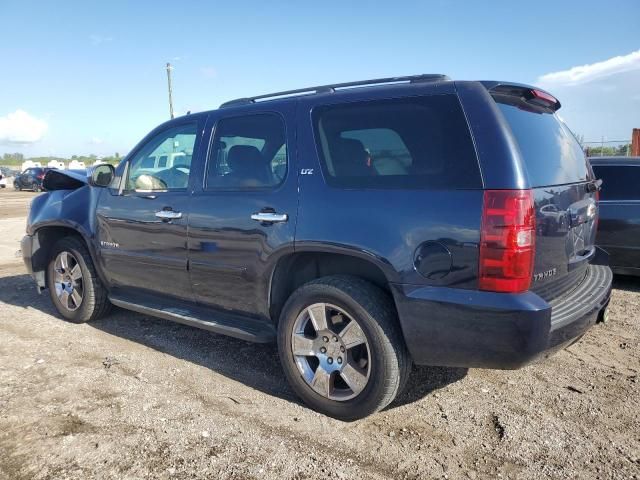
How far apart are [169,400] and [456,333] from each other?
75.3 inches

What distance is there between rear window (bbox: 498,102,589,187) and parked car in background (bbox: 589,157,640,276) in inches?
108

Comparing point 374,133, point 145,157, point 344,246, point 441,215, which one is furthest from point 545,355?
point 145,157

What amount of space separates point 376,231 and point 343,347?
746mm

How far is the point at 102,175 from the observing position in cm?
438

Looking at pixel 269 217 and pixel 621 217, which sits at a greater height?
pixel 269 217

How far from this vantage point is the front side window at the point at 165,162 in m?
3.84

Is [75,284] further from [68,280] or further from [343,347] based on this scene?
[343,347]

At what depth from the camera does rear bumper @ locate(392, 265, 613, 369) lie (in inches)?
93.5

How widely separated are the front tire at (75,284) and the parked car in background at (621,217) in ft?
17.8

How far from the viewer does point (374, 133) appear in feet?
9.39

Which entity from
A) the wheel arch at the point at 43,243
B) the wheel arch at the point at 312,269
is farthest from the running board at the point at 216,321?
the wheel arch at the point at 43,243

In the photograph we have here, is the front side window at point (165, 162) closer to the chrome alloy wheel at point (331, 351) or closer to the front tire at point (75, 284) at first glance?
the front tire at point (75, 284)

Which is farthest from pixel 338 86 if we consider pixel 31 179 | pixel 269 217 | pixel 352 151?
pixel 31 179

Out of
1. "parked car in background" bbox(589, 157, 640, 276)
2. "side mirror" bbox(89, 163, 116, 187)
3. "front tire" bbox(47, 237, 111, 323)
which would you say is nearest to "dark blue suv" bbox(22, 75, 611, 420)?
"side mirror" bbox(89, 163, 116, 187)
